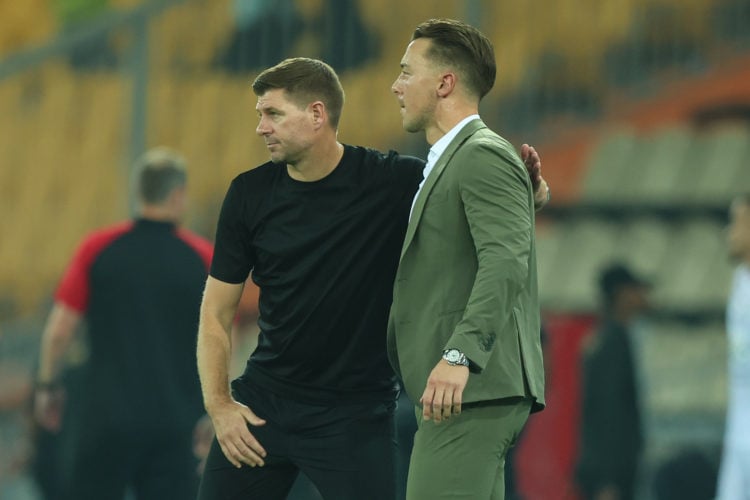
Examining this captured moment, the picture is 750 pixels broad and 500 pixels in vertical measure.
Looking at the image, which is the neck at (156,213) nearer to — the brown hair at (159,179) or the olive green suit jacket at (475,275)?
the brown hair at (159,179)

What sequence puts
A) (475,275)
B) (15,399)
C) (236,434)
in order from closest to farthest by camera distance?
1. (475,275)
2. (236,434)
3. (15,399)

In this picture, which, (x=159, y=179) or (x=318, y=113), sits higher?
(x=318, y=113)

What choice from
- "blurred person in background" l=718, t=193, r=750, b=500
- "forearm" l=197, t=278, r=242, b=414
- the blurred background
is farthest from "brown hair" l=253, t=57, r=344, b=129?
the blurred background

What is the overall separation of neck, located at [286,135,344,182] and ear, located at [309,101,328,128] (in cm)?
5

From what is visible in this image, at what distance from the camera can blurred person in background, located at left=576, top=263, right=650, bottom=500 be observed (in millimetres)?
8164

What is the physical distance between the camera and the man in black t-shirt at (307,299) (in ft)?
12.6

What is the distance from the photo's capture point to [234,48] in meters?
8.98

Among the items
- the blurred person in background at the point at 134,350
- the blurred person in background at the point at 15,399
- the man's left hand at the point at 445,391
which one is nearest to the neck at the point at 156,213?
the blurred person in background at the point at 134,350

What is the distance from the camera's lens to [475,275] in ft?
11.5

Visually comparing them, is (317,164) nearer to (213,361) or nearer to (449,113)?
(449,113)

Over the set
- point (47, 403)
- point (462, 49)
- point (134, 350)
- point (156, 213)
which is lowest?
point (47, 403)

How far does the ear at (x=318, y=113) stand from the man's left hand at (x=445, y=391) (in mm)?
822

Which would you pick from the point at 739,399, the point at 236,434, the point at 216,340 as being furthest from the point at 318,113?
the point at 739,399

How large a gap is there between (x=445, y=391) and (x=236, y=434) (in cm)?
72
